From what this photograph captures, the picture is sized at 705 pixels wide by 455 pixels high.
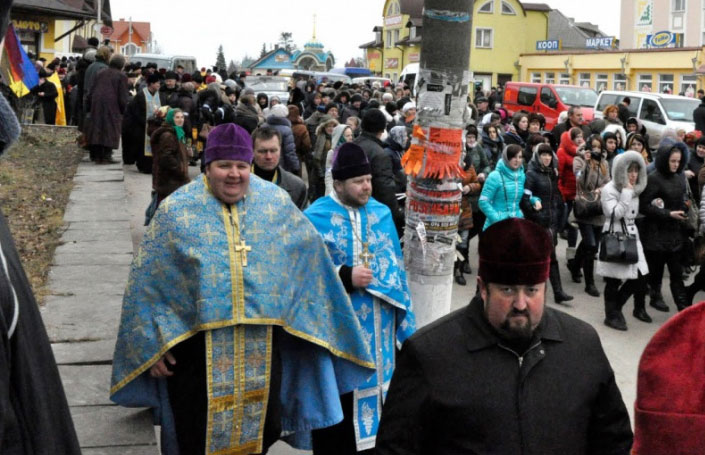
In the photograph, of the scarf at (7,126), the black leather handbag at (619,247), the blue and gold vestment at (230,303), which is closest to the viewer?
the scarf at (7,126)

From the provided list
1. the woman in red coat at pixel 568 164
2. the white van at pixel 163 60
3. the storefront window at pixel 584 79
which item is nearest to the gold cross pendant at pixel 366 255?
the woman in red coat at pixel 568 164

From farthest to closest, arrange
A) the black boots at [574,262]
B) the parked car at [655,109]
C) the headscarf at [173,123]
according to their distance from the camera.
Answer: the parked car at [655,109] < the black boots at [574,262] < the headscarf at [173,123]

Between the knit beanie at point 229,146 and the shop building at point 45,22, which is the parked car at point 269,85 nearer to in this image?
the shop building at point 45,22

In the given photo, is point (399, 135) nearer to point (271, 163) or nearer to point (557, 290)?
point (557, 290)

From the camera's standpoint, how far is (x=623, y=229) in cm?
979

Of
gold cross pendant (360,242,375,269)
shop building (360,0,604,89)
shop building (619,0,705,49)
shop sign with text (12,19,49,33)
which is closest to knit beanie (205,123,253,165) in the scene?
gold cross pendant (360,242,375,269)

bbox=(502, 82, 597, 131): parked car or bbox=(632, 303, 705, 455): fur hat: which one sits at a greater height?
bbox=(502, 82, 597, 131): parked car

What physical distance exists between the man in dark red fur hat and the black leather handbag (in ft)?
21.9

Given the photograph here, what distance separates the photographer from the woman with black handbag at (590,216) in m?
11.1

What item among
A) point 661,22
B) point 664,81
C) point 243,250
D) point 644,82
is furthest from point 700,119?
point 661,22

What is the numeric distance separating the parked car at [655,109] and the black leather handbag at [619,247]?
47.5 ft

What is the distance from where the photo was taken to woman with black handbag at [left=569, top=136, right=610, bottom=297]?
36.4 ft

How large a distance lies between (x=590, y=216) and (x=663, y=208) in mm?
1110

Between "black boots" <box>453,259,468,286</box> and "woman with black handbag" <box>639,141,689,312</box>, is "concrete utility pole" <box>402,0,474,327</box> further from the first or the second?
"black boots" <box>453,259,468,286</box>
